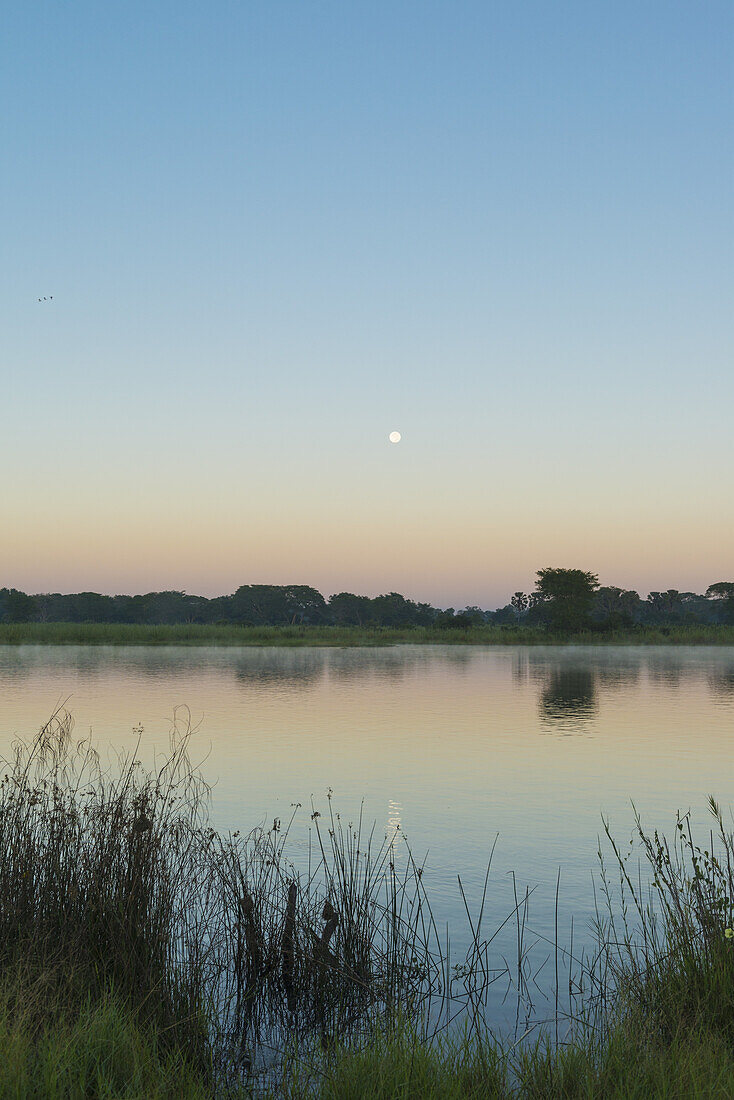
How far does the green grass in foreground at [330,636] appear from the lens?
313ft

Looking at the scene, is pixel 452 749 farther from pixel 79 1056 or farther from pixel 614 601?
pixel 614 601

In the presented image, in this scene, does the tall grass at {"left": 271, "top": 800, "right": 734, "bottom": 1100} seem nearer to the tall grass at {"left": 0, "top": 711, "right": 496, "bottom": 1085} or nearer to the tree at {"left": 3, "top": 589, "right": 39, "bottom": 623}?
the tall grass at {"left": 0, "top": 711, "right": 496, "bottom": 1085}

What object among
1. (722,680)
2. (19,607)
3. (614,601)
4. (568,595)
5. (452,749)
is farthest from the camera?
(614,601)

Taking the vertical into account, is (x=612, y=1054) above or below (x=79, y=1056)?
below

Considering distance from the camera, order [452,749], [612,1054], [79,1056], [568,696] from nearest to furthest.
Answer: [79,1056] < [612,1054] < [452,749] < [568,696]

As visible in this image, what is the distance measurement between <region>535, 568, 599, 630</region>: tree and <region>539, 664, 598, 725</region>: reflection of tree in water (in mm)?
50203

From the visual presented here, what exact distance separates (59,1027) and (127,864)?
2.17 m

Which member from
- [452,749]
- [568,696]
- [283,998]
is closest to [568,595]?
[568,696]

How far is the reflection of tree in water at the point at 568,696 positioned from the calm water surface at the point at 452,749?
15 centimetres

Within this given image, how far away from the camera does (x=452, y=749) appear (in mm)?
25141

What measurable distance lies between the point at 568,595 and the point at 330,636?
96.7 feet

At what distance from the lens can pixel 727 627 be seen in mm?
120562

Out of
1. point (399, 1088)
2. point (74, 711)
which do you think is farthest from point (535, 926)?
point (74, 711)

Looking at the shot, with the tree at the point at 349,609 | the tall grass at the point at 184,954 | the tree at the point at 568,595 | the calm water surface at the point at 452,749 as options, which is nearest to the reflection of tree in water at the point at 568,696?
the calm water surface at the point at 452,749
